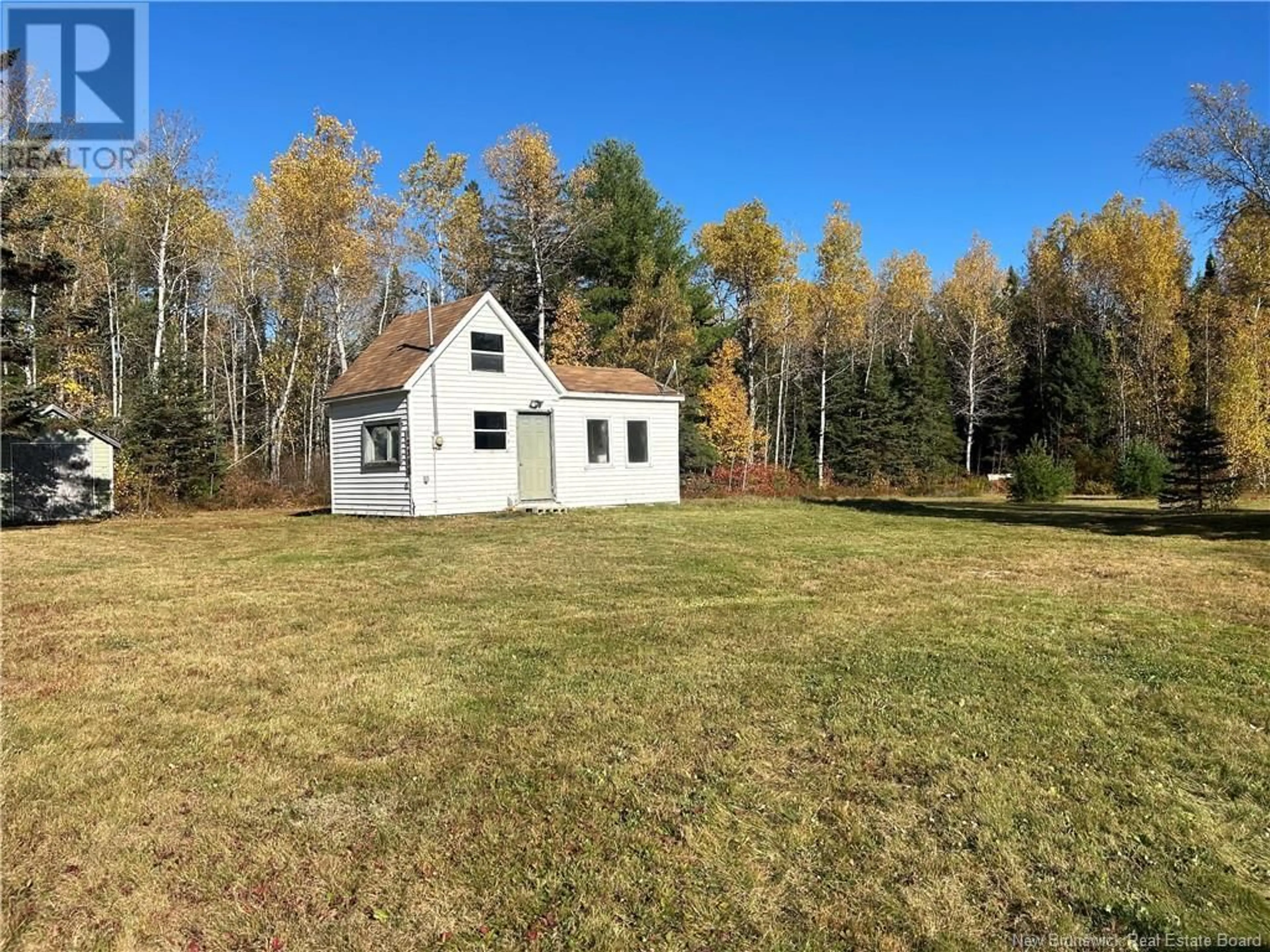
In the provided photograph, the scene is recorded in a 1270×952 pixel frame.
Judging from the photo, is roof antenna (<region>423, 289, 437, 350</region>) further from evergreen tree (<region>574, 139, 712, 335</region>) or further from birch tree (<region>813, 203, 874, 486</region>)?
birch tree (<region>813, 203, 874, 486</region>)

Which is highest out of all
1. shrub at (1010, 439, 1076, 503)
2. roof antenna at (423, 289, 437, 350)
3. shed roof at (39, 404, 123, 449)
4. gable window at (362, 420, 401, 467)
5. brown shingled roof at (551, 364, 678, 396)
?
roof antenna at (423, 289, 437, 350)

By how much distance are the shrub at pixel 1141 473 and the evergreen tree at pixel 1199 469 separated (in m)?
7.43

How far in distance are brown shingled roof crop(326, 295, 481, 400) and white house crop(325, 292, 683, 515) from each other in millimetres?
40

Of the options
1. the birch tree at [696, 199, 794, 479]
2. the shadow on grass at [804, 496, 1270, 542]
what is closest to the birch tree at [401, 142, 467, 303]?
the birch tree at [696, 199, 794, 479]

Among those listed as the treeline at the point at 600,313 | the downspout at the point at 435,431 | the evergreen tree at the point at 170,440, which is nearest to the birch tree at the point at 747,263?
the treeline at the point at 600,313

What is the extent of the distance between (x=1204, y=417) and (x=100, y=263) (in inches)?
1166

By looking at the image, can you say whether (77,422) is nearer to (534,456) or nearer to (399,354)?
(399,354)

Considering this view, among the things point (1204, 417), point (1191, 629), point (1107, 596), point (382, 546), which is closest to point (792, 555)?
point (1107, 596)

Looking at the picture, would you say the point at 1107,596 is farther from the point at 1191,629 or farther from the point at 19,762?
the point at 19,762

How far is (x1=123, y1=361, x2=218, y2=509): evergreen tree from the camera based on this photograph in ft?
64.1

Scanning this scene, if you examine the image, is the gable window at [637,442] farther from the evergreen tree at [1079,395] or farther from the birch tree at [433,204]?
the evergreen tree at [1079,395]

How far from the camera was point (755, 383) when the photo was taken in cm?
3634

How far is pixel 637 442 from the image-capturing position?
1986 centimetres

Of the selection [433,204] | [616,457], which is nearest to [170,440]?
[616,457]
